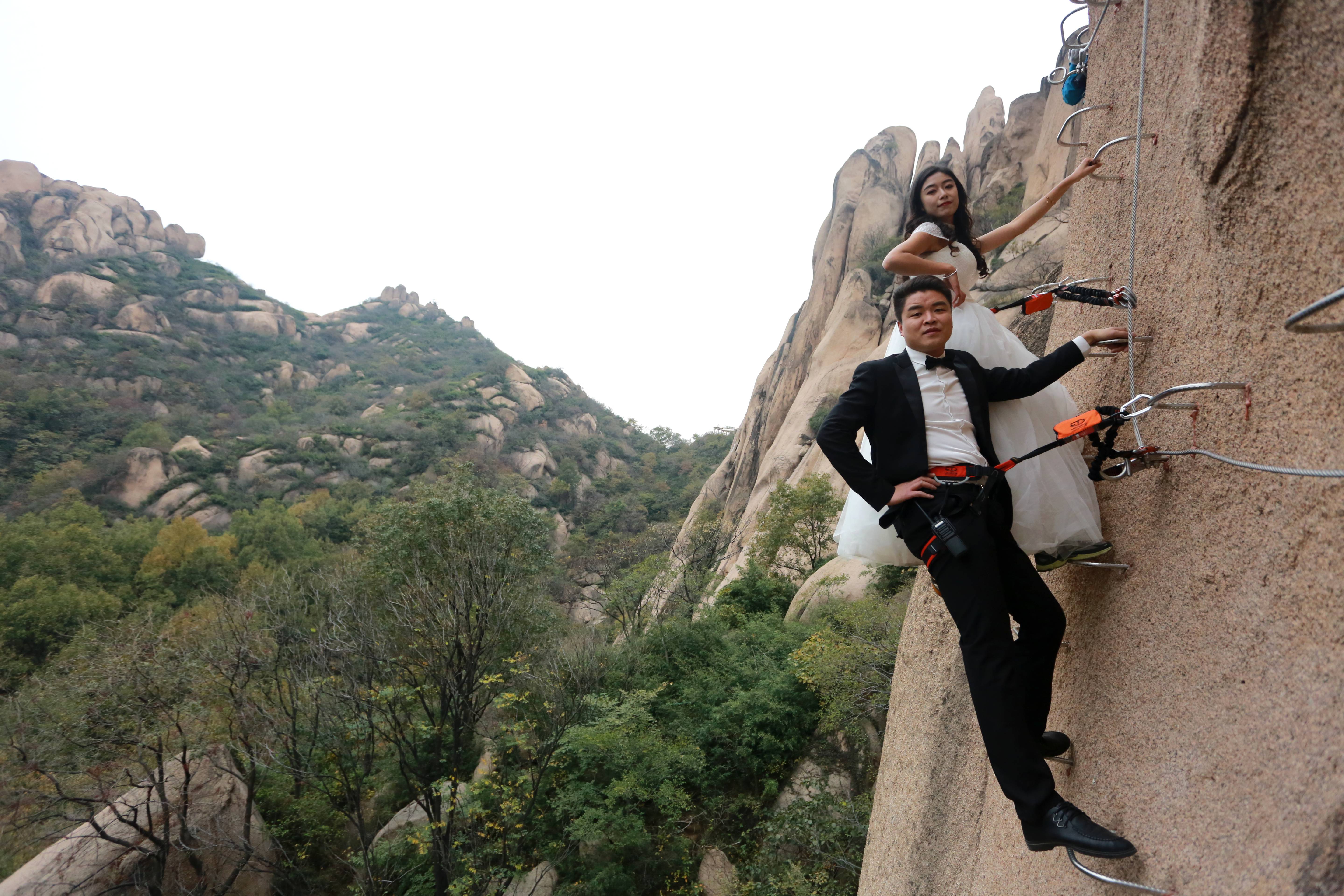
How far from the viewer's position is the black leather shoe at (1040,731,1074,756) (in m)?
2.17

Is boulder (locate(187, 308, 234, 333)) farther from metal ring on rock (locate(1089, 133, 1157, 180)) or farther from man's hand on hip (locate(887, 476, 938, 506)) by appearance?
metal ring on rock (locate(1089, 133, 1157, 180))

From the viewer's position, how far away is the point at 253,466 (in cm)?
3525

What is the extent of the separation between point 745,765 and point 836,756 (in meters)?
1.66

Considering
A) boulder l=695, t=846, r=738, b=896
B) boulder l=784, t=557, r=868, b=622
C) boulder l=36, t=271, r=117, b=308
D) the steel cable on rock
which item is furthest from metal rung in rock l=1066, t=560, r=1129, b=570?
boulder l=36, t=271, r=117, b=308

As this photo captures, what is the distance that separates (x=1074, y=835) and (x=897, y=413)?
4.62ft

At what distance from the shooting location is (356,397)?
51.9 meters

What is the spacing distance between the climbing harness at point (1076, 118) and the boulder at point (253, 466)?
41.0 meters

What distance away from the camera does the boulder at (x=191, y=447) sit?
114 feet

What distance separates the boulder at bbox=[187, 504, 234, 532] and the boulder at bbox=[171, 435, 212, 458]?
477 centimetres

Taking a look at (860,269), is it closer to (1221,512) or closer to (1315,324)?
(1221,512)

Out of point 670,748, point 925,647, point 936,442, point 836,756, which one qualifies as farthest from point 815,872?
point 936,442

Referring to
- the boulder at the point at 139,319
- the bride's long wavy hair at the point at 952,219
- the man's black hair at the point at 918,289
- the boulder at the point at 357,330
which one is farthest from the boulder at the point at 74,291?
the man's black hair at the point at 918,289

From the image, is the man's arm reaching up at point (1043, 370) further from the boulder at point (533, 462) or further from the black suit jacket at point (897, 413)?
the boulder at point (533, 462)

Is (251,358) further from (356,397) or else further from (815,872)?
(815,872)
